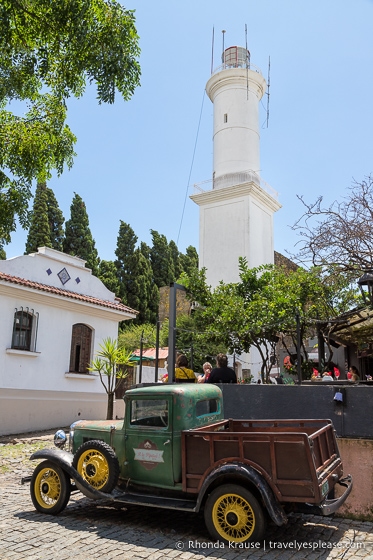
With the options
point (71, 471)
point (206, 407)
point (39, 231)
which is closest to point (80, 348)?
point (71, 471)

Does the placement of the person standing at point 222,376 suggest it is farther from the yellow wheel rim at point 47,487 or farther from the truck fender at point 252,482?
the yellow wheel rim at point 47,487

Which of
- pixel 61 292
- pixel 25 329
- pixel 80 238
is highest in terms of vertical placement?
pixel 80 238

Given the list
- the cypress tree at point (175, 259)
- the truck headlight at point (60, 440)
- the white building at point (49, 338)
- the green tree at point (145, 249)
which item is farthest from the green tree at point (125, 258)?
the truck headlight at point (60, 440)

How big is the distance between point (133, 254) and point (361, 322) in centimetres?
2856

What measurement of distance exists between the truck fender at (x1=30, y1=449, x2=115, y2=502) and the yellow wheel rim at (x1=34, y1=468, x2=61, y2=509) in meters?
0.20

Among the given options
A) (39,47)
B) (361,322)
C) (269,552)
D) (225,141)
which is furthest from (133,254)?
(269,552)

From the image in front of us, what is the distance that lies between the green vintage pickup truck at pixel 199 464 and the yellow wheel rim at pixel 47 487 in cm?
1

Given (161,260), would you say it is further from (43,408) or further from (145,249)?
Result: (43,408)

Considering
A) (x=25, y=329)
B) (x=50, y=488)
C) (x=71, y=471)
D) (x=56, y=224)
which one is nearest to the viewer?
(x=71, y=471)

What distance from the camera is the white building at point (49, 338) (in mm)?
13438

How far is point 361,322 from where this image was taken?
35.3 ft

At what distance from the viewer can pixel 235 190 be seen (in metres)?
27.4

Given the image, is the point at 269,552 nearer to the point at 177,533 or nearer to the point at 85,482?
the point at 177,533

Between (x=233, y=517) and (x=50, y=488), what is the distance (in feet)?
8.26
